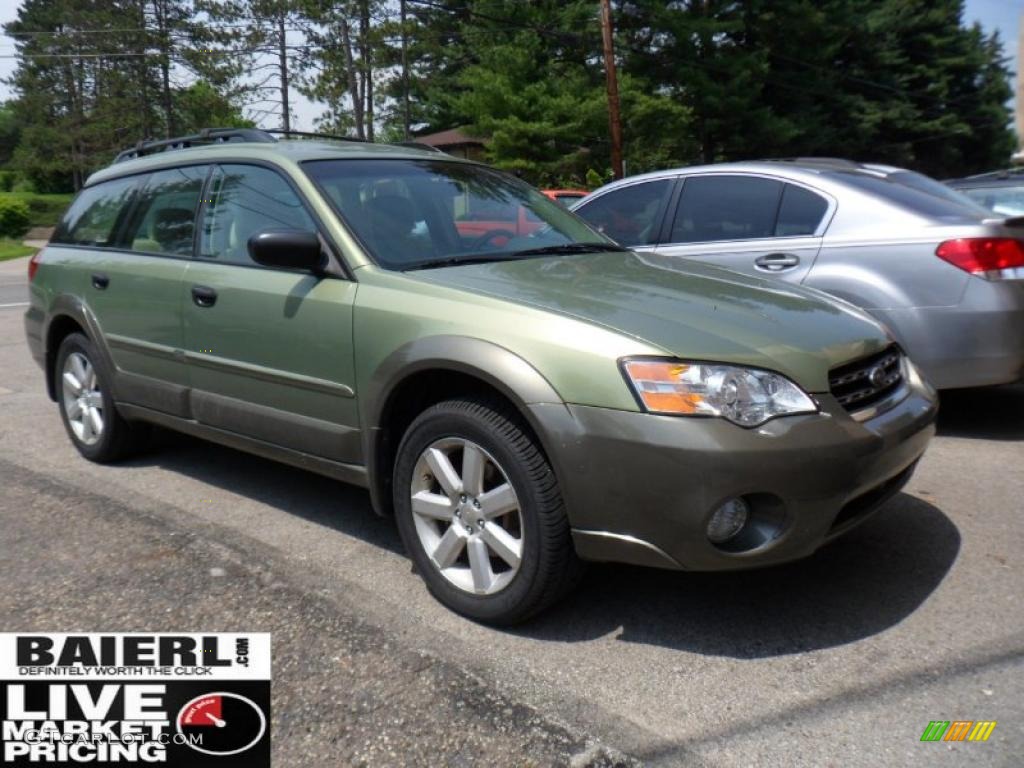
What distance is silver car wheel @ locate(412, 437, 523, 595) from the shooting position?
3162 millimetres

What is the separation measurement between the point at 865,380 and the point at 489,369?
1.27 meters

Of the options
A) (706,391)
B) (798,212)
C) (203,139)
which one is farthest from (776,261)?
(203,139)

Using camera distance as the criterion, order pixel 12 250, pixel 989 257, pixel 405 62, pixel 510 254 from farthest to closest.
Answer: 1. pixel 405 62
2. pixel 12 250
3. pixel 989 257
4. pixel 510 254

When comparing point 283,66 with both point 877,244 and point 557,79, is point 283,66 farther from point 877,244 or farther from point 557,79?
point 877,244

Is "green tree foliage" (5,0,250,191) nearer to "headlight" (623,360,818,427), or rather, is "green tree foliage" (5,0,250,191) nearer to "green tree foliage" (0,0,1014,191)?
"green tree foliage" (0,0,1014,191)

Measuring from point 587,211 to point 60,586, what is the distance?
428 cm

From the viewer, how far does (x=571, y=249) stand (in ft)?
13.9

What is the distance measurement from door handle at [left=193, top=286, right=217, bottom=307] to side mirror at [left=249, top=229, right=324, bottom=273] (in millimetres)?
581

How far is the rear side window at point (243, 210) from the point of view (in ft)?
13.2

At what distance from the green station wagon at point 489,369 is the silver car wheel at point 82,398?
1.00 feet

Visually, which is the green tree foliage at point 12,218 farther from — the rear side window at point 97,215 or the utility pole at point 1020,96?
the utility pole at point 1020,96

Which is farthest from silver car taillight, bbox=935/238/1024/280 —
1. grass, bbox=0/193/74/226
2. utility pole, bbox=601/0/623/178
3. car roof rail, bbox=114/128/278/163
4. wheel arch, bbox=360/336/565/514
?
grass, bbox=0/193/74/226

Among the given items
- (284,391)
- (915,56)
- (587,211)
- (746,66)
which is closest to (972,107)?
(915,56)

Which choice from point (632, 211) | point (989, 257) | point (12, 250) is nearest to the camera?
point (989, 257)
